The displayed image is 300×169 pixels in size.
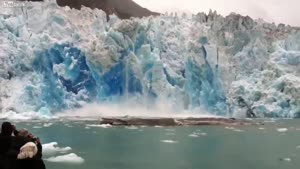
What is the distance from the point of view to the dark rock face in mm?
43906

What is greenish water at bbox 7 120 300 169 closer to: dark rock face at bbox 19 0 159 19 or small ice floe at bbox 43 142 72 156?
small ice floe at bbox 43 142 72 156

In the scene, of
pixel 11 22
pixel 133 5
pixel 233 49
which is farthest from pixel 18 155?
pixel 133 5

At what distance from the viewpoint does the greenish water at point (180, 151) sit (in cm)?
1083

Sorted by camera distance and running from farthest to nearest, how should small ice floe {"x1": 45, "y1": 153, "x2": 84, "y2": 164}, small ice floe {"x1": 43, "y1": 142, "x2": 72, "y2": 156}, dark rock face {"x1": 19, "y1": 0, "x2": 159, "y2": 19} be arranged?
dark rock face {"x1": 19, "y1": 0, "x2": 159, "y2": 19} → small ice floe {"x1": 43, "y1": 142, "x2": 72, "y2": 156} → small ice floe {"x1": 45, "y1": 153, "x2": 84, "y2": 164}

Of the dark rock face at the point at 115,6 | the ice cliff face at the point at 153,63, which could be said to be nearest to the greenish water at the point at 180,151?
the ice cliff face at the point at 153,63

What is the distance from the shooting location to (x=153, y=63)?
29.9m

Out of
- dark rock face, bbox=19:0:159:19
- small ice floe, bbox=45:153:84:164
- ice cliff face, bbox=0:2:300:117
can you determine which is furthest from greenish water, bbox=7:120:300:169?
dark rock face, bbox=19:0:159:19

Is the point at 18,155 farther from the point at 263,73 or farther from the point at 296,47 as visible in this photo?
the point at 296,47

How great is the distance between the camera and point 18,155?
4238mm

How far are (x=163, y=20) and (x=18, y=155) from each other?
92.8 feet

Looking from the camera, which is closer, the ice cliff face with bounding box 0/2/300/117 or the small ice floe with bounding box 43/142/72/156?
the small ice floe with bounding box 43/142/72/156

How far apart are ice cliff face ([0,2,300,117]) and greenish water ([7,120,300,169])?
1002 cm

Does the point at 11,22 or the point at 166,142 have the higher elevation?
the point at 11,22

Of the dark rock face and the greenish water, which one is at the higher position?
the dark rock face
